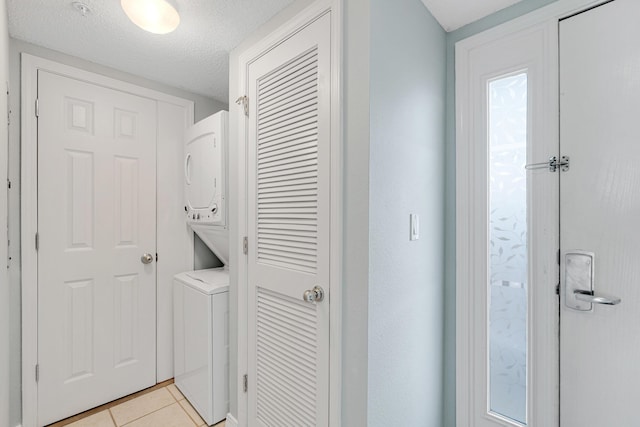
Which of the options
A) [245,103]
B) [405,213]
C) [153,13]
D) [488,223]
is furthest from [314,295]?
[153,13]

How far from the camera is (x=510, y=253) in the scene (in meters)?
1.41

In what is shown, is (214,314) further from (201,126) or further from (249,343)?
(201,126)

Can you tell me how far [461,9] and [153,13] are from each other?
4.75ft

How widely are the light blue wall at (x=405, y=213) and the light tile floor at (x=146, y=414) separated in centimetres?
128

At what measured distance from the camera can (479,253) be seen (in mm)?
1471

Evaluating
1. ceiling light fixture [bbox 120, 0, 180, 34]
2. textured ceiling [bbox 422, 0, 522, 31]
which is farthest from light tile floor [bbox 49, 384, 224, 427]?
textured ceiling [bbox 422, 0, 522, 31]

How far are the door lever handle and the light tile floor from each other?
2.04 meters

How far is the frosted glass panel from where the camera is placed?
137 cm

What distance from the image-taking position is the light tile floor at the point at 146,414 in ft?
5.96

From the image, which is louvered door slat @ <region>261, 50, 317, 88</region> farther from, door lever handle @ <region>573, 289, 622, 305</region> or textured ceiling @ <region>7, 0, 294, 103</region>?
door lever handle @ <region>573, 289, 622, 305</region>

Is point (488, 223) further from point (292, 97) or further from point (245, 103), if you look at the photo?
point (245, 103)

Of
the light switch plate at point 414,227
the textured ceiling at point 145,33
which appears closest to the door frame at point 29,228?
the textured ceiling at point 145,33

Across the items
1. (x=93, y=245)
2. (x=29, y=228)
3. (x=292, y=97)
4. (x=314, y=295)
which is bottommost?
(x=314, y=295)

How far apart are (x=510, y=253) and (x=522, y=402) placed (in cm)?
69
